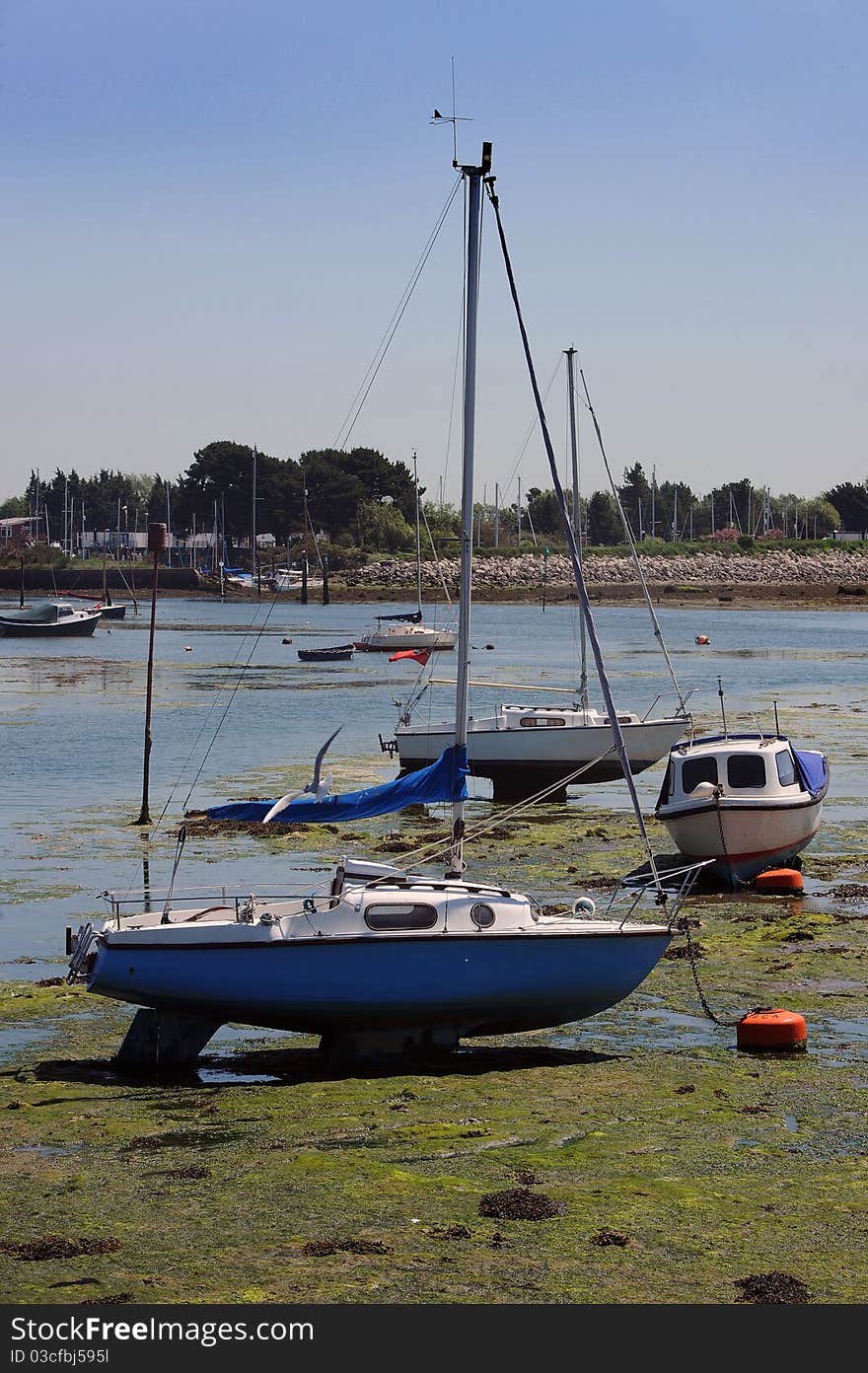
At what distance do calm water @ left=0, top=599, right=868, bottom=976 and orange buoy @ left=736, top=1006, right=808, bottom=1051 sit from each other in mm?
10708

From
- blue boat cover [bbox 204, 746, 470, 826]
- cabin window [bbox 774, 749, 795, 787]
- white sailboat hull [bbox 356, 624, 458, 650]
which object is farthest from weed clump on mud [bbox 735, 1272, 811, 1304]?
white sailboat hull [bbox 356, 624, 458, 650]

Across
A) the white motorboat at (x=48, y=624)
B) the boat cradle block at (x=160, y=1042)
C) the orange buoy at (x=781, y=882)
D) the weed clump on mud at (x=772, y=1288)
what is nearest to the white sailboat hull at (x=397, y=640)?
the white motorboat at (x=48, y=624)

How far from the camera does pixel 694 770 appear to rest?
32.5 meters

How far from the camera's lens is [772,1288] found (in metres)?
12.8

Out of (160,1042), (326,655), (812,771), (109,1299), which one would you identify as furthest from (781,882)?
(326,655)

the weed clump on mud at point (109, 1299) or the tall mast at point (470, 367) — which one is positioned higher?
the tall mast at point (470, 367)

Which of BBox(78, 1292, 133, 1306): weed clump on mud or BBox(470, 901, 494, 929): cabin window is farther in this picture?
BBox(470, 901, 494, 929): cabin window

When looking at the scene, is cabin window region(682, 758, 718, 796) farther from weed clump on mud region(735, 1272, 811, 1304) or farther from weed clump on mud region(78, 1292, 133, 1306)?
weed clump on mud region(78, 1292, 133, 1306)

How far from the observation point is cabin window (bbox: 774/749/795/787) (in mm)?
32094

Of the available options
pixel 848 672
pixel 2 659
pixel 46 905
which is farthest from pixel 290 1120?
pixel 2 659

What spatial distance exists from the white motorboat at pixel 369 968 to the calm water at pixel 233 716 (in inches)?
216

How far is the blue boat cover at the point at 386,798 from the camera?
2370 centimetres

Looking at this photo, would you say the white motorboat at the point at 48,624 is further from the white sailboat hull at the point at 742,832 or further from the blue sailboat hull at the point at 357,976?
the blue sailboat hull at the point at 357,976

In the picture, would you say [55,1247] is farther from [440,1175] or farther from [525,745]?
[525,745]
